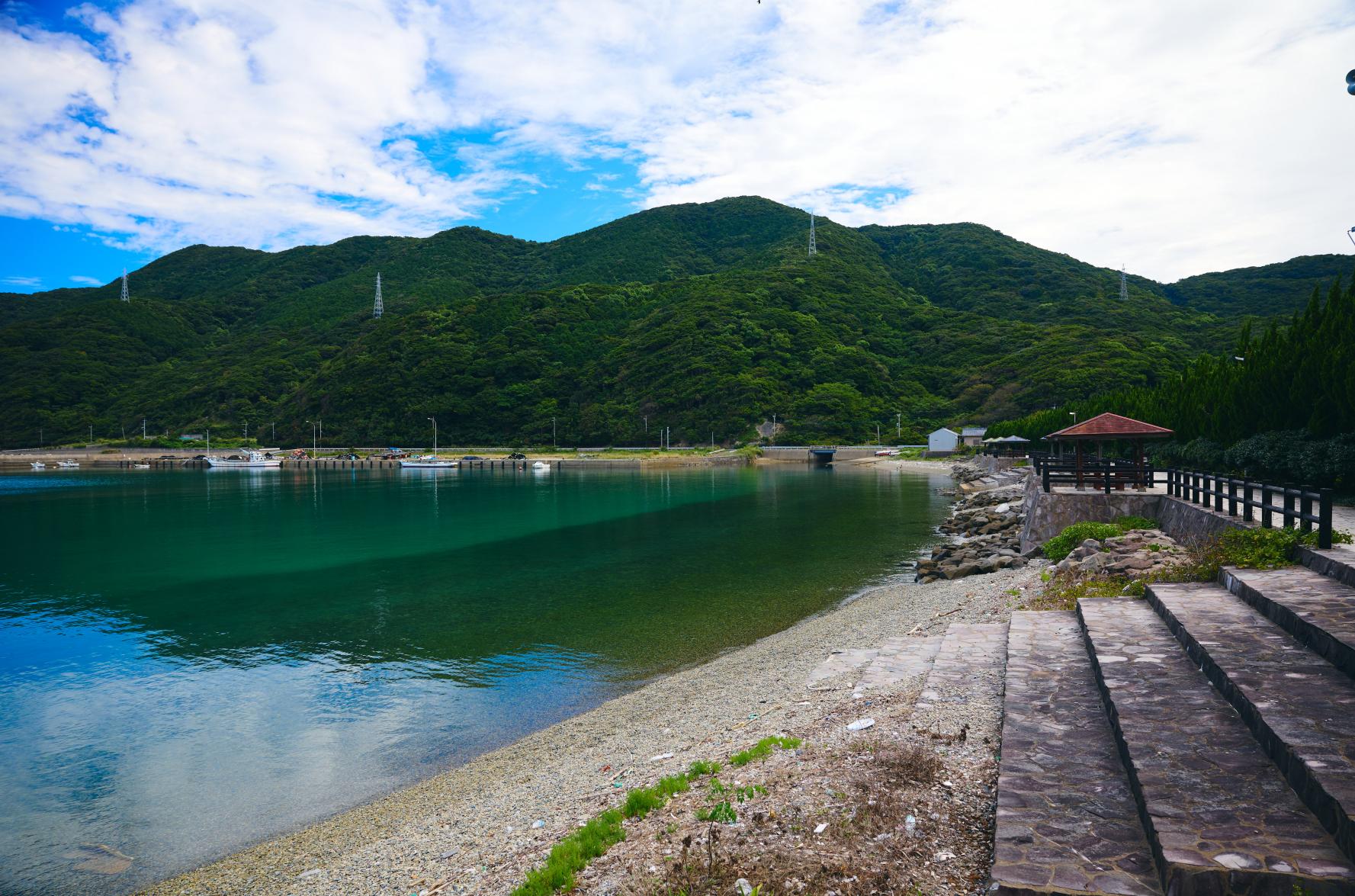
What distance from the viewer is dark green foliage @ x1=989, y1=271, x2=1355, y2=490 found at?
16719mm

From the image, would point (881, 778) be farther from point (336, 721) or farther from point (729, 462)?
point (729, 462)

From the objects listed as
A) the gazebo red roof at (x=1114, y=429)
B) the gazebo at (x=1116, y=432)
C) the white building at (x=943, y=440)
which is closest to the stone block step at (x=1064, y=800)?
the gazebo at (x=1116, y=432)

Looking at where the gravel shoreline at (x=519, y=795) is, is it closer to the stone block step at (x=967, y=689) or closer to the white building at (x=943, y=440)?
the stone block step at (x=967, y=689)

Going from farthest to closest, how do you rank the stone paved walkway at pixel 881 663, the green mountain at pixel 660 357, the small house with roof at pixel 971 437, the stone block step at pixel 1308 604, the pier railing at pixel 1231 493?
the green mountain at pixel 660 357, the small house with roof at pixel 971 437, the pier railing at pixel 1231 493, the stone paved walkway at pixel 881 663, the stone block step at pixel 1308 604

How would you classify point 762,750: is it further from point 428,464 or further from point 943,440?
point 428,464

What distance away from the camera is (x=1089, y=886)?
401 cm

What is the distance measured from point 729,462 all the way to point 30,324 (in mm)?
182184

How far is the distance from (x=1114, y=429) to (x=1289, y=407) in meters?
4.10

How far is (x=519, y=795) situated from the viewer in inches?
Result: 336

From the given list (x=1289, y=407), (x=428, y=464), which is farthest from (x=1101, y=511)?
(x=428, y=464)

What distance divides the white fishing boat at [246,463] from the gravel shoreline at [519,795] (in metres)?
120

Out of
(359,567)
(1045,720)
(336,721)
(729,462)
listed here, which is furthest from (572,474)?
(1045,720)

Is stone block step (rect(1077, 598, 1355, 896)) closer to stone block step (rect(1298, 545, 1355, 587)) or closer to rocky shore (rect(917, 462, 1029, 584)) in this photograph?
stone block step (rect(1298, 545, 1355, 587))

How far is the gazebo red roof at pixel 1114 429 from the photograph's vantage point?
20.6m
